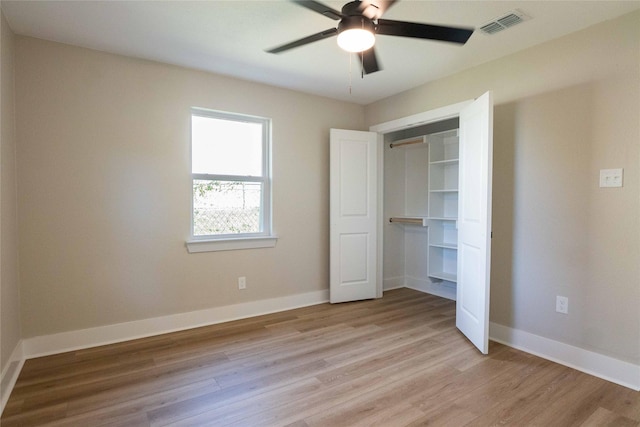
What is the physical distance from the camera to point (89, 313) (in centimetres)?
282

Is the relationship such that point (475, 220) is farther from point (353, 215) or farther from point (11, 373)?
point (11, 373)

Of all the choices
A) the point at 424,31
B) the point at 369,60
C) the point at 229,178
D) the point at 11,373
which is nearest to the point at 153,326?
the point at 11,373

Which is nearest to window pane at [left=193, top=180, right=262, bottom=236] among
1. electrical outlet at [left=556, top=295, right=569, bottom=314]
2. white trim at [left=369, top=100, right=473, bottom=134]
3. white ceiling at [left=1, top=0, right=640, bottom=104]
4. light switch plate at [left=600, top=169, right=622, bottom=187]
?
white ceiling at [left=1, top=0, right=640, bottom=104]

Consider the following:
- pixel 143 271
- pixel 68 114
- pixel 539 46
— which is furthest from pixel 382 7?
pixel 143 271

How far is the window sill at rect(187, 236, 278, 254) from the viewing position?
3.27m

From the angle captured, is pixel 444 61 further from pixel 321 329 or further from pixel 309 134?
pixel 321 329

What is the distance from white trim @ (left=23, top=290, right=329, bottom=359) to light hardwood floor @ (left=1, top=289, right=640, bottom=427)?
10 centimetres

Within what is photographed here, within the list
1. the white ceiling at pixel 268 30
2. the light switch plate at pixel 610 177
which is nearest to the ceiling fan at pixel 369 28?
the white ceiling at pixel 268 30

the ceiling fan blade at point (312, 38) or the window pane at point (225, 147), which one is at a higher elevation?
the ceiling fan blade at point (312, 38)

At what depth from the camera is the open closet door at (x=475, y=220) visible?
8.71 ft

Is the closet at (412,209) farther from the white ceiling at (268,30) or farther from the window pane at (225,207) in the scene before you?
the window pane at (225,207)

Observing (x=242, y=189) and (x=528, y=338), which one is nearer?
(x=528, y=338)

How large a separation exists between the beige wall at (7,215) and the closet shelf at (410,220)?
4.01 m

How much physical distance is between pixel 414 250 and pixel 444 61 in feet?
8.63
